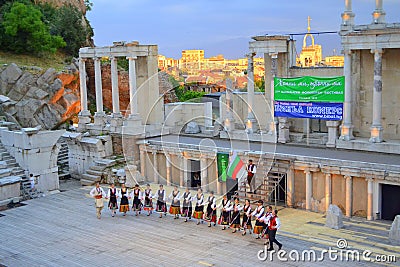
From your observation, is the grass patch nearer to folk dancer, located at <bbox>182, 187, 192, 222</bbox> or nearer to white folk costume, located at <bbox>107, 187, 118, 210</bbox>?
white folk costume, located at <bbox>107, 187, 118, 210</bbox>

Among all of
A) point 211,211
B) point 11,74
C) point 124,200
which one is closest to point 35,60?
point 11,74

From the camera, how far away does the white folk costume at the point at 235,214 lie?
58.4 feet

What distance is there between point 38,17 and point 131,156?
19.6 m

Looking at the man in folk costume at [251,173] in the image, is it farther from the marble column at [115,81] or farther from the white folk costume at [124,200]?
the marble column at [115,81]

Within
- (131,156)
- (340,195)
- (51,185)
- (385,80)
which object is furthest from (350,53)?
(51,185)

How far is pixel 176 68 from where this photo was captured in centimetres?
2433

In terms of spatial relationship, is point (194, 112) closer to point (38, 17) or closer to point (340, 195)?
point (340, 195)

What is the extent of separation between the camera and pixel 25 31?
4066 centimetres

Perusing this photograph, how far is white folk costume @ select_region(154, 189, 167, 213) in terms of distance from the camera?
1994 centimetres

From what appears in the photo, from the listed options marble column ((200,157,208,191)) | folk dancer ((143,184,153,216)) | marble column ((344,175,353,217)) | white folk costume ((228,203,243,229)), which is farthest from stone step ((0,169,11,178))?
marble column ((344,175,353,217))

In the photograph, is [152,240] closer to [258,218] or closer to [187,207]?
[187,207]

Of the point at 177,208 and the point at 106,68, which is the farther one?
the point at 106,68

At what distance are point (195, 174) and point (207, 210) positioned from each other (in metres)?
6.01

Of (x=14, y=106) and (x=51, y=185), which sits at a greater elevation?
(x=14, y=106)
